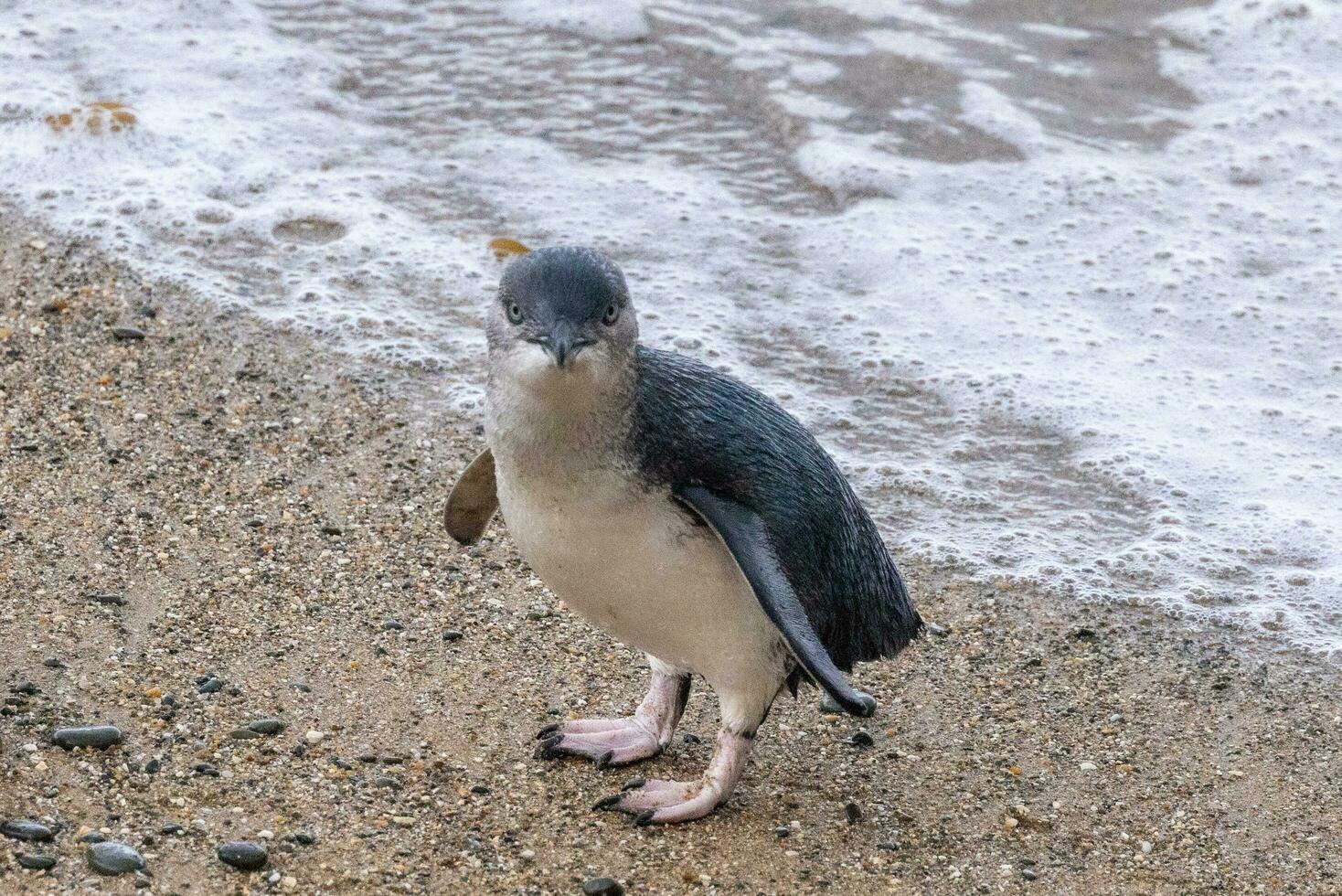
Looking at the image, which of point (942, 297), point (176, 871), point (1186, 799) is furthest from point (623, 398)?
point (942, 297)

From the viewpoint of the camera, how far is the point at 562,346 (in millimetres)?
3559

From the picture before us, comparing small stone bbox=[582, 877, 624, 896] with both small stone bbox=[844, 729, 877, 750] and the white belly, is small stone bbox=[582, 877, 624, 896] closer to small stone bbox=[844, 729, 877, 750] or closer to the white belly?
the white belly

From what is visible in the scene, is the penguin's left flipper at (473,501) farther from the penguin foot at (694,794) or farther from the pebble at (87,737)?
the pebble at (87,737)

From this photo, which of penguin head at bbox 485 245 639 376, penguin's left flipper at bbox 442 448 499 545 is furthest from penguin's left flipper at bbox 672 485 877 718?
penguin's left flipper at bbox 442 448 499 545

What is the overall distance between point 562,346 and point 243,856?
1292mm

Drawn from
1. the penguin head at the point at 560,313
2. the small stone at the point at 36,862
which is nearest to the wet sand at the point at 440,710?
the small stone at the point at 36,862

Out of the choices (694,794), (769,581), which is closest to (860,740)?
(694,794)

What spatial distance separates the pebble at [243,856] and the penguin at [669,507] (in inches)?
33.9

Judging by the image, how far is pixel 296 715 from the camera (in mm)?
4227

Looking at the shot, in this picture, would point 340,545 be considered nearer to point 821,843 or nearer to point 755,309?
point 821,843

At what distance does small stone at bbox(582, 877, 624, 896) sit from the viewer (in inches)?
146

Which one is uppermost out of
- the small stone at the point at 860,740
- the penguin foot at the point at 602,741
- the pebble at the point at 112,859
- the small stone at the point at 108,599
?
the pebble at the point at 112,859

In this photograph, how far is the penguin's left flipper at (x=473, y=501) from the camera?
438cm

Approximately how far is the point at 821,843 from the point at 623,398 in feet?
3.87
